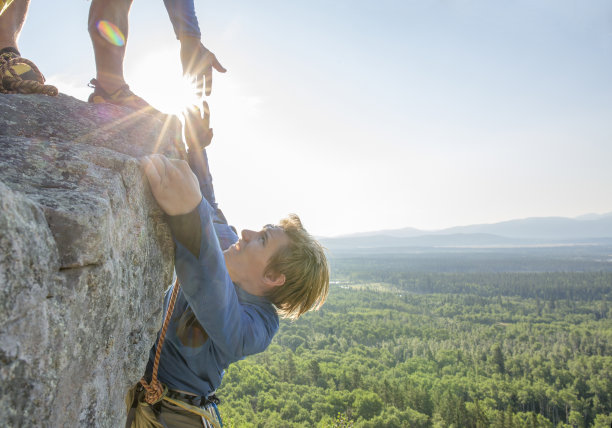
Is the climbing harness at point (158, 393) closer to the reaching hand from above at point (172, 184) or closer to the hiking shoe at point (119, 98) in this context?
the reaching hand from above at point (172, 184)

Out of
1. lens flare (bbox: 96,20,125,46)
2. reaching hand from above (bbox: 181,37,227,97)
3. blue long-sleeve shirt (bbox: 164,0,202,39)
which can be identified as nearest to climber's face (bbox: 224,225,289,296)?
reaching hand from above (bbox: 181,37,227,97)

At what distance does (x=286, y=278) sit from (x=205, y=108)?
1062 mm

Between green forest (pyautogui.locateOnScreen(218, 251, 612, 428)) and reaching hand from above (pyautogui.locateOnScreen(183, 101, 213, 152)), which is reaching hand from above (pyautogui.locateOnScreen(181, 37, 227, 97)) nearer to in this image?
reaching hand from above (pyautogui.locateOnScreen(183, 101, 213, 152))

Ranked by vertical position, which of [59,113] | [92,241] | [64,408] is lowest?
[64,408]

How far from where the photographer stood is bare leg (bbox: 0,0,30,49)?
2256 mm

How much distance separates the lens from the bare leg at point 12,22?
2256mm

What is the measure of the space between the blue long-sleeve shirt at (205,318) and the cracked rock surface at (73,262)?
164 millimetres

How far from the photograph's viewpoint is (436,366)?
60031mm

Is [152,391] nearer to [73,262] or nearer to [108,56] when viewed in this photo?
[73,262]

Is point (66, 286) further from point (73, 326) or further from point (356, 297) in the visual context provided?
point (356, 297)

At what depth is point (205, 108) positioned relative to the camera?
217 centimetres

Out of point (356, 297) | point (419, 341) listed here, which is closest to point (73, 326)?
point (419, 341)

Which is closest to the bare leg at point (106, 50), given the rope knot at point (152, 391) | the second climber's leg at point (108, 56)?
the second climber's leg at point (108, 56)

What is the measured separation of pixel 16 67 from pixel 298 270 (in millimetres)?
1829
